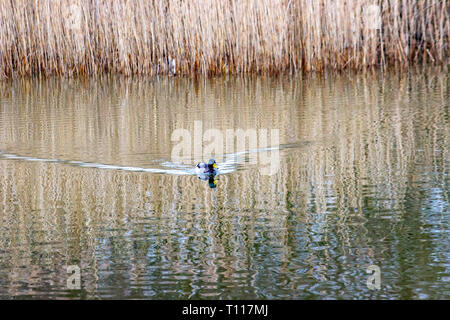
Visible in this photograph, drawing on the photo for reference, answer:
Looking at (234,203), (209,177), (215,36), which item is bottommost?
(234,203)

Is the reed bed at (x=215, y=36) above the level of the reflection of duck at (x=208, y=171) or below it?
above

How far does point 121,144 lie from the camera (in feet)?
23.7

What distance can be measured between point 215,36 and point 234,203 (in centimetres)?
692

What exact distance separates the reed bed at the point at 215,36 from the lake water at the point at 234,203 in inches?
92.1

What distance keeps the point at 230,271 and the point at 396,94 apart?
229 inches

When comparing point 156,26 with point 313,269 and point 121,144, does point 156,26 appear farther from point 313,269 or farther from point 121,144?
point 313,269

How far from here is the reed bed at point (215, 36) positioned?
11.5 meters

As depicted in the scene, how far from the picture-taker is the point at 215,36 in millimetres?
11828

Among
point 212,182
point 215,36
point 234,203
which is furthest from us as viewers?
point 215,36

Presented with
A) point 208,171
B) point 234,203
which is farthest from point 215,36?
point 234,203

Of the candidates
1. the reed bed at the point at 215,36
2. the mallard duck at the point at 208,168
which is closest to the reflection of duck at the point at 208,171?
the mallard duck at the point at 208,168

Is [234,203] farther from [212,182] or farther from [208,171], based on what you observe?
[208,171]

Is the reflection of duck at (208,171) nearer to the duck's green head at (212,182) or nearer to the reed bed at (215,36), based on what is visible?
the duck's green head at (212,182)

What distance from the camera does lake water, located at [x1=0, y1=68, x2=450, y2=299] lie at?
12.9ft
